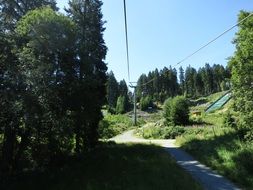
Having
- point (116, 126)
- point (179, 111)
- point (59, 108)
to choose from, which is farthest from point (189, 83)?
point (59, 108)

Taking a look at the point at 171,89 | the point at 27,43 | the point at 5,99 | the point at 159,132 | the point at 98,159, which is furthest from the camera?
the point at 171,89

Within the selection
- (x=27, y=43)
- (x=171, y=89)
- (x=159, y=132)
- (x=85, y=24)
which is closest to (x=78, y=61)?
(x=27, y=43)

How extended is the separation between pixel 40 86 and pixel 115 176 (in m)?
5.55

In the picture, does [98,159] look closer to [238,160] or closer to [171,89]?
[238,160]

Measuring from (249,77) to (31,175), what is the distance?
15580mm

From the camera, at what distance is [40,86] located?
725 inches

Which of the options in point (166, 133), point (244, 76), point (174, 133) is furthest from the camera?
point (166, 133)

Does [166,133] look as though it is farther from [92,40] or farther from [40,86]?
[40,86]

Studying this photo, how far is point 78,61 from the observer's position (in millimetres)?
21094

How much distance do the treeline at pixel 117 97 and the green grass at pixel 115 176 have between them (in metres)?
85.3

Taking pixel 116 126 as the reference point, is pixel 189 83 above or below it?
above

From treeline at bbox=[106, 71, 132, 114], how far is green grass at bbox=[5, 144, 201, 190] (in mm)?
85270

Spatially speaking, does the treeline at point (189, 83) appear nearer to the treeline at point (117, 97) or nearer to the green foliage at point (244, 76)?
the treeline at point (117, 97)

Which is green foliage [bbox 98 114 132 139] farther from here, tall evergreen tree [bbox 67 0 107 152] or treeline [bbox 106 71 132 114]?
treeline [bbox 106 71 132 114]
